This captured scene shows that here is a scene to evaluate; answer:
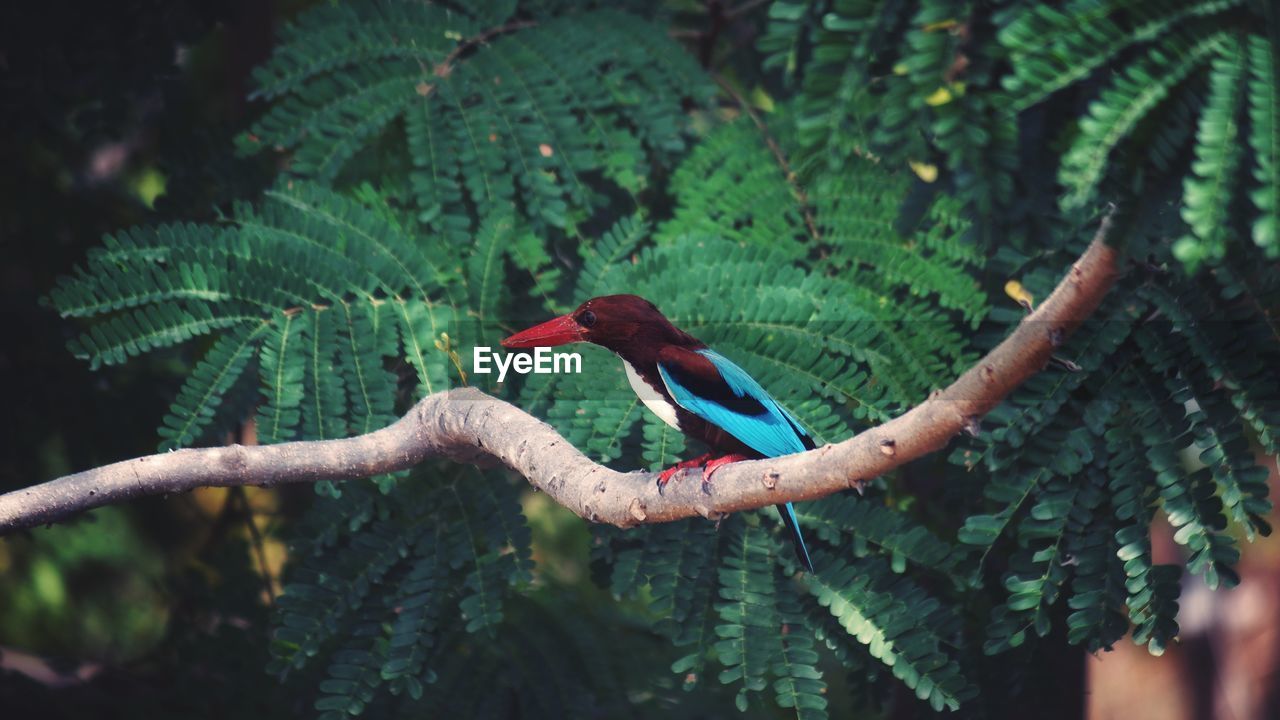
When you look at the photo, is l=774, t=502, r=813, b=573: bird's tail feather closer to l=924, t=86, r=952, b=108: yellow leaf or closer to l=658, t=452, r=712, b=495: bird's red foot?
l=658, t=452, r=712, b=495: bird's red foot

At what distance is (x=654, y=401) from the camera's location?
219 cm

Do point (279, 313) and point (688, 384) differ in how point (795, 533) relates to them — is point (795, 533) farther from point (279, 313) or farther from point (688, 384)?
point (279, 313)

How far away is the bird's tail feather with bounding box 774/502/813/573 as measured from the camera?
2.21 m

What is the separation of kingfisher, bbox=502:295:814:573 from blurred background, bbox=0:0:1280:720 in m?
1.46

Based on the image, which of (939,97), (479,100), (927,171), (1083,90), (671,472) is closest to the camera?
(939,97)

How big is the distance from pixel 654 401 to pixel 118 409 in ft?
6.50

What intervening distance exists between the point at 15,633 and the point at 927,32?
137 inches

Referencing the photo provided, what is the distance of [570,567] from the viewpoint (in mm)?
3959

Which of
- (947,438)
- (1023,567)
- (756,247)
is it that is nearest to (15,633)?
(756,247)

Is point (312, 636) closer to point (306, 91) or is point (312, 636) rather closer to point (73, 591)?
point (306, 91)

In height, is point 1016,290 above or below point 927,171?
below

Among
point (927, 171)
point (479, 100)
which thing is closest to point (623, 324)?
point (927, 171)

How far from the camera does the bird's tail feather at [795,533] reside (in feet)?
7.25

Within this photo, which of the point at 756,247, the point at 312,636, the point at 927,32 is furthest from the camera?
the point at 756,247
